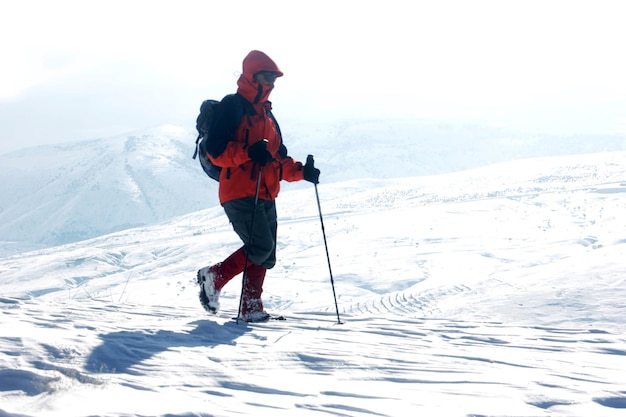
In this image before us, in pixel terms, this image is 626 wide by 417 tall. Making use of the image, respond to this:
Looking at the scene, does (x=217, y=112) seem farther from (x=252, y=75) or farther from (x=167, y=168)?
(x=167, y=168)

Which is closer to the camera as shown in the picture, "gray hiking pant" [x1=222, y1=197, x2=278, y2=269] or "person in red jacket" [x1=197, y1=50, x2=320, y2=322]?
"person in red jacket" [x1=197, y1=50, x2=320, y2=322]

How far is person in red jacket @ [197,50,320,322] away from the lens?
179 inches

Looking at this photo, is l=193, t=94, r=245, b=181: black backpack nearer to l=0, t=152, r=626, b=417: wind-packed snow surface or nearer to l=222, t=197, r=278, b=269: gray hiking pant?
l=222, t=197, r=278, b=269: gray hiking pant

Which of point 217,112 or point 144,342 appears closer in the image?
point 144,342

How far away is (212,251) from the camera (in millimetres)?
25250

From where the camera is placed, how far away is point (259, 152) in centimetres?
439

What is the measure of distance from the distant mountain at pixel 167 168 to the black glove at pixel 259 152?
363 ft

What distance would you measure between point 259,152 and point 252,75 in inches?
25.1

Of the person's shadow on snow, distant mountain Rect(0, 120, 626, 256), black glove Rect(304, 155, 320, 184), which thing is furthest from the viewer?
distant mountain Rect(0, 120, 626, 256)

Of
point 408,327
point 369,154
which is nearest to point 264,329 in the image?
point 408,327

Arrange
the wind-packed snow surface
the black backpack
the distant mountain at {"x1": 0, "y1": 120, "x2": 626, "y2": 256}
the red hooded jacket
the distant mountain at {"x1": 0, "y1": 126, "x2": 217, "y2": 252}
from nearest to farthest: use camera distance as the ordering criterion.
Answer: the wind-packed snow surface
the black backpack
the red hooded jacket
the distant mountain at {"x1": 0, "y1": 120, "x2": 626, "y2": 256}
the distant mountain at {"x1": 0, "y1": 126, "x2": 217, "y2": 252}

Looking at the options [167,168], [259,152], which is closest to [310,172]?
[259,152]

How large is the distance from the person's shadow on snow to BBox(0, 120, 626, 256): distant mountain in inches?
4379

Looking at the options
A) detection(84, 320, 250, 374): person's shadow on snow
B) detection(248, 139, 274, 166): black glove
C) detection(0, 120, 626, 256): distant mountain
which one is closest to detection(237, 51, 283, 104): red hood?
detection(248, 139, 274, 166): black glove
